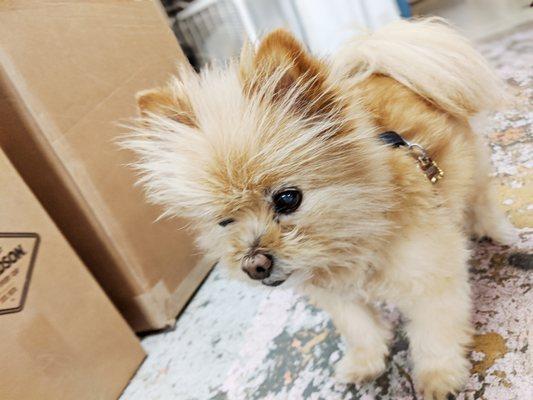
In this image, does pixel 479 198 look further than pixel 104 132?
No

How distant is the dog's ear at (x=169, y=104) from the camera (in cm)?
94

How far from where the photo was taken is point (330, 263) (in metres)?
0.90

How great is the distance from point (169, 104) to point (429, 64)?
0.64 meters

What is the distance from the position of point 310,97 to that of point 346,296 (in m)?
0.45

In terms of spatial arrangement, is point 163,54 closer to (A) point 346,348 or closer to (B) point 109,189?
(B) point 109,189

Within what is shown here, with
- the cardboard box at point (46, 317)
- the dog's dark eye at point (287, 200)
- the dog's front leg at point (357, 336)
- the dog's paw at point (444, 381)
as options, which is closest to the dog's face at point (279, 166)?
the dog's dark eye at point (287, 200)

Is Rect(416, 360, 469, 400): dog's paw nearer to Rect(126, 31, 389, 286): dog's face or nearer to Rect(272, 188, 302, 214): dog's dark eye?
Rect(126, 31, 389, 286): dog's face

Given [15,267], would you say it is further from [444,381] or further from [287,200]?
[444,381]

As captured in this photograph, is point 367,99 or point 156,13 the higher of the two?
point 156,13

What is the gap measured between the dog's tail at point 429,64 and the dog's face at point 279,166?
10.6 inches

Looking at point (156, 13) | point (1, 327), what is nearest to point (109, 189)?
point (1, 327)

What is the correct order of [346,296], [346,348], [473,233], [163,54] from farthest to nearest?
[163,54], [473,233], [346,348], [346,296]

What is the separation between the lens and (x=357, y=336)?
1.07 m

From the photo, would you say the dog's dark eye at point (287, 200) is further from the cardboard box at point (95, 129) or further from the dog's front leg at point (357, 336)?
the cardboard box at point (95, 129)
